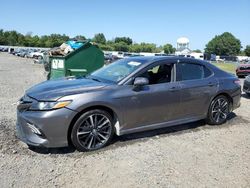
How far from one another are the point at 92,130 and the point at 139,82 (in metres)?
1.13

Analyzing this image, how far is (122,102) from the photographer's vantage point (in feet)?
16.8

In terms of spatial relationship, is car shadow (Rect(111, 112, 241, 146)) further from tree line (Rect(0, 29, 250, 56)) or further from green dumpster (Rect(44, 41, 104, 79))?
tree line (Rect(0, 29, 250, 56))

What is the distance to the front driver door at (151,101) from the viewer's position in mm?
5223

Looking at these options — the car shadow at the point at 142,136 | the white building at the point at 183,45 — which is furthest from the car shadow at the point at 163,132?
the white building at the point at 183,45

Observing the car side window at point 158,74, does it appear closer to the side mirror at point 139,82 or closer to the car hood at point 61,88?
the side mirror at point 139,82

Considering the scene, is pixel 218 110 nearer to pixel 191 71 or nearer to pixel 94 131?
pixel 191 71

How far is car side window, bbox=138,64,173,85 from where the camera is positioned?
5.64 m

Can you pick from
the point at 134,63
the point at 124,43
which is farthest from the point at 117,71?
the point at 124,43

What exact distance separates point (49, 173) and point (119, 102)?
5.34ft

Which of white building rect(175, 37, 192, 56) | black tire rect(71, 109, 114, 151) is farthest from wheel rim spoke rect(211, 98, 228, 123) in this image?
white building rect(175, 37, 192, 56)

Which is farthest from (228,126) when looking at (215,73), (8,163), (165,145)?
(8,163)

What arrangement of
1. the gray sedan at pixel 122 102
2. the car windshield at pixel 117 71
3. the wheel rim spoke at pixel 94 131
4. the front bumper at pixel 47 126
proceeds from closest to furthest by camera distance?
the front bumper at pixel 47 126, the gray sedan at pixel 122 102, the wheel rim spoke at pixel 94 131, the car windshield at pixel 117 71

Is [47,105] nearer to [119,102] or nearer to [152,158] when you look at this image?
[119,102]

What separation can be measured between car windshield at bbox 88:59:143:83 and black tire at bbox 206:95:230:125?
2.00 metres
